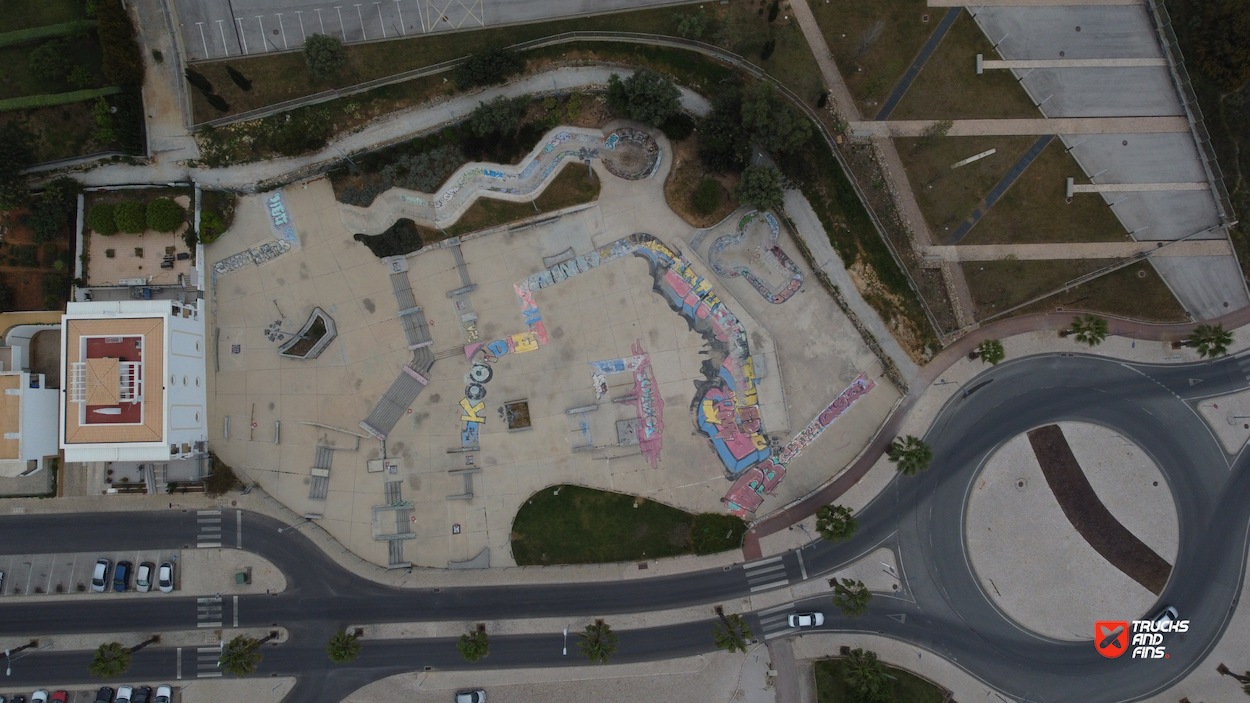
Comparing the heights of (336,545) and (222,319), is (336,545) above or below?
below

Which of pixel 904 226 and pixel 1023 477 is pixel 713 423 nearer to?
pixel 904 226

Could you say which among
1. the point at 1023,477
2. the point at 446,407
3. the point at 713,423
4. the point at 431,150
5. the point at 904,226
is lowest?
the point at 1023,477

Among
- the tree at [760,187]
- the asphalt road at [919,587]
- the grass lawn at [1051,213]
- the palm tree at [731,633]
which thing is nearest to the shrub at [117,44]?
the asphalt road at [919,587]

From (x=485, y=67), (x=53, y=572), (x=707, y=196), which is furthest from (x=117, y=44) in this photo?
(x=707, y=196)

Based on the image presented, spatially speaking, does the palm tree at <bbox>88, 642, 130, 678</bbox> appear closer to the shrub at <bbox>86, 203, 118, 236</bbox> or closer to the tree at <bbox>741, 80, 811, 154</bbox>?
the shrub at <bbox>86, 203, 118, 236</bbox>

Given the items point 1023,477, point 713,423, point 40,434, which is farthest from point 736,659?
point 40,434
